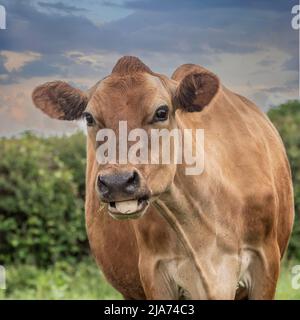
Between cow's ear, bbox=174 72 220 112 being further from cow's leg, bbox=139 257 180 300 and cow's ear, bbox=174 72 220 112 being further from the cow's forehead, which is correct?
cow's leg, bbox=139 257 180 300

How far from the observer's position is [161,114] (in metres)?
5.40

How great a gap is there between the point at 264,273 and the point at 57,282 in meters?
4.40

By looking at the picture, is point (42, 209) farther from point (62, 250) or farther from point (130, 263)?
point (130, 263)

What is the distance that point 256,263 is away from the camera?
611cm

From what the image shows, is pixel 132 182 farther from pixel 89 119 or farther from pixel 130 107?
pixel 89 119

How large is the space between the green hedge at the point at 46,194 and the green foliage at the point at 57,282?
0.13 m

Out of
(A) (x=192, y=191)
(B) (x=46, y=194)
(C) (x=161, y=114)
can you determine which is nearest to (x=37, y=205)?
(B) (x=46, y=194)

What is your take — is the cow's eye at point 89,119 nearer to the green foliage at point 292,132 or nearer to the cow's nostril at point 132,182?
the cow's nostril at point 132,182

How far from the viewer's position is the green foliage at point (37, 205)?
10219 millimetres

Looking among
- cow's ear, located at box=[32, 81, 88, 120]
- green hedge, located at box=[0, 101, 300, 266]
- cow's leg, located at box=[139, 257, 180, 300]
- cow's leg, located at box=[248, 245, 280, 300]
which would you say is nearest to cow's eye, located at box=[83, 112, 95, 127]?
cow's ear, located at box=[32, 81, 88, 120]

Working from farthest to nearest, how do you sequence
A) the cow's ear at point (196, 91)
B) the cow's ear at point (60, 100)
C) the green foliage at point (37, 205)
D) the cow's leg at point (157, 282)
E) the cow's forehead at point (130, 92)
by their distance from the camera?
the green foliage at point (37, 205)
the cow's leg at point (157, 282)
the cow's ear at point (60, 100)
the cow's ear at point (196, 91)
the cow's forehead at point (130, 92)

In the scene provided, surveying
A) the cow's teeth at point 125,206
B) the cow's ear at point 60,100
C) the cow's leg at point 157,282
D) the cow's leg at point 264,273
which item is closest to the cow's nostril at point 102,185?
the cow's teeth at point 125,206
